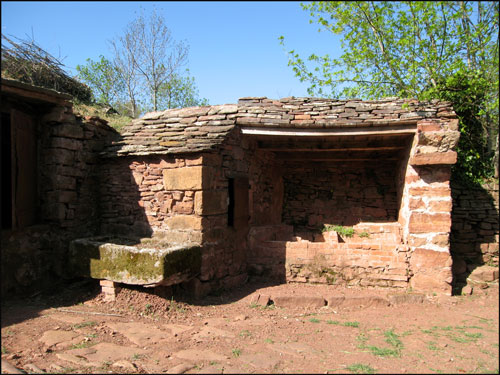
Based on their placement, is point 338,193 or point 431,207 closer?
point 431,207

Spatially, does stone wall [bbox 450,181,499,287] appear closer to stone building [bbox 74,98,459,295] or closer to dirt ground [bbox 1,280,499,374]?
dirt ground [bbox 1,280,499,374]

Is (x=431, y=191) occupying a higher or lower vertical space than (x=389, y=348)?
higher

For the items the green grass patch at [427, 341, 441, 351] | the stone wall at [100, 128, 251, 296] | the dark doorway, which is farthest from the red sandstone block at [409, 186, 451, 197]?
the dark doorway

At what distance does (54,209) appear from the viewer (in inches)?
228

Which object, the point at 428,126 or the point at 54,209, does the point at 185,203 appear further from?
the point at 428,126

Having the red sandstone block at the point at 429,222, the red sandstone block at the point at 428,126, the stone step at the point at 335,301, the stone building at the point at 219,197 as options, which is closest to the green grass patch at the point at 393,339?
the stone step at the point at 335,301

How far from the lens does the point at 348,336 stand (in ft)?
15.0

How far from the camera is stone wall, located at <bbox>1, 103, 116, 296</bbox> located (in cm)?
526

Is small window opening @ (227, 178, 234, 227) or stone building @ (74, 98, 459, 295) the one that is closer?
stone building @ (74, 98, 459, 295)

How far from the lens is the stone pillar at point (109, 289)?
5.27 meters

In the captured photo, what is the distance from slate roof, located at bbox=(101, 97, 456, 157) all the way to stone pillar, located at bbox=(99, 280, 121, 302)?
7.59 ft

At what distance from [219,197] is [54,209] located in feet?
9.39

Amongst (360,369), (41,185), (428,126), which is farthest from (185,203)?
(428,126)

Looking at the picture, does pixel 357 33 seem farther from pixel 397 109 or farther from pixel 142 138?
pixel 142 138
